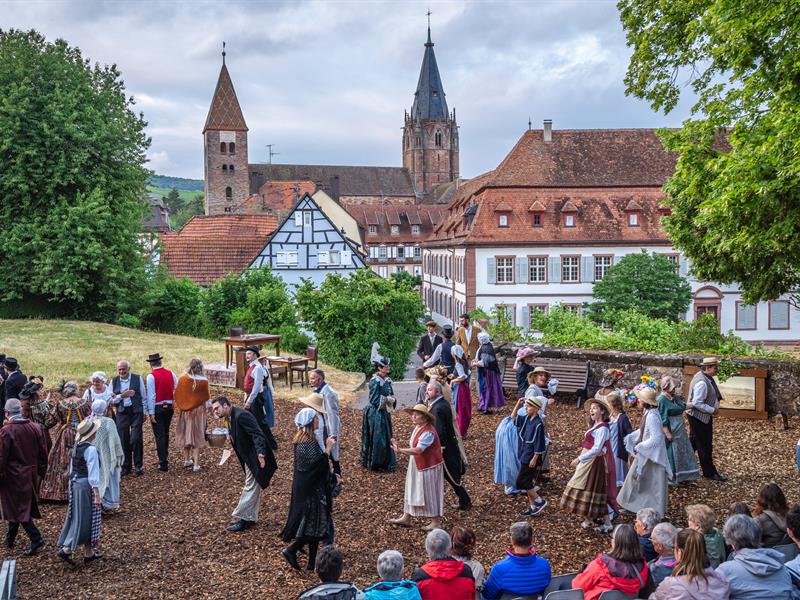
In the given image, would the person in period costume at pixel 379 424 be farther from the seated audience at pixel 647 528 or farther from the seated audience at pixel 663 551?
the seated audience at pixel 663 551

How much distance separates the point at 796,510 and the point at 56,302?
30.0 m

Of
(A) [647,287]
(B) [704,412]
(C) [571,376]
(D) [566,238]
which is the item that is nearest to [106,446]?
(B) [704,412]

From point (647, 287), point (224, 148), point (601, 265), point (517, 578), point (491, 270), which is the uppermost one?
point (224, 148)

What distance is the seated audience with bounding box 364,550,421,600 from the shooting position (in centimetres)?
528

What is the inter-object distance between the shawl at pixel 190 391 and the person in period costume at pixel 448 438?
12.3ft

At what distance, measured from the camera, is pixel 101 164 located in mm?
29484

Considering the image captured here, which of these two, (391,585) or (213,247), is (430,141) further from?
(391,585)

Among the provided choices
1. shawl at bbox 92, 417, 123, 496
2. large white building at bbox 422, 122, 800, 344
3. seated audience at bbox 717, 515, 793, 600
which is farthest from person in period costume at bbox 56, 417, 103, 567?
large white building at bbox 422, 122, 800, 344

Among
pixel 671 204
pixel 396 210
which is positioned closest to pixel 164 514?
pixel 671 204

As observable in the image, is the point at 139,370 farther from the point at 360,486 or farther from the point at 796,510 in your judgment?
the point at 796,510

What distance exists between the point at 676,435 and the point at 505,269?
119 feet

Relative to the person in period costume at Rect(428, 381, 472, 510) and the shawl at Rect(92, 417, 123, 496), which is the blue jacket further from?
the shawl at Rect(92, 417, 123, 496)

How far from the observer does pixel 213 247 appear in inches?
1694

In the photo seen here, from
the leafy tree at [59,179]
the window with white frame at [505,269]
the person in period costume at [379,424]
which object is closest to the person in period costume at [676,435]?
the person in period costume at [379,424]
